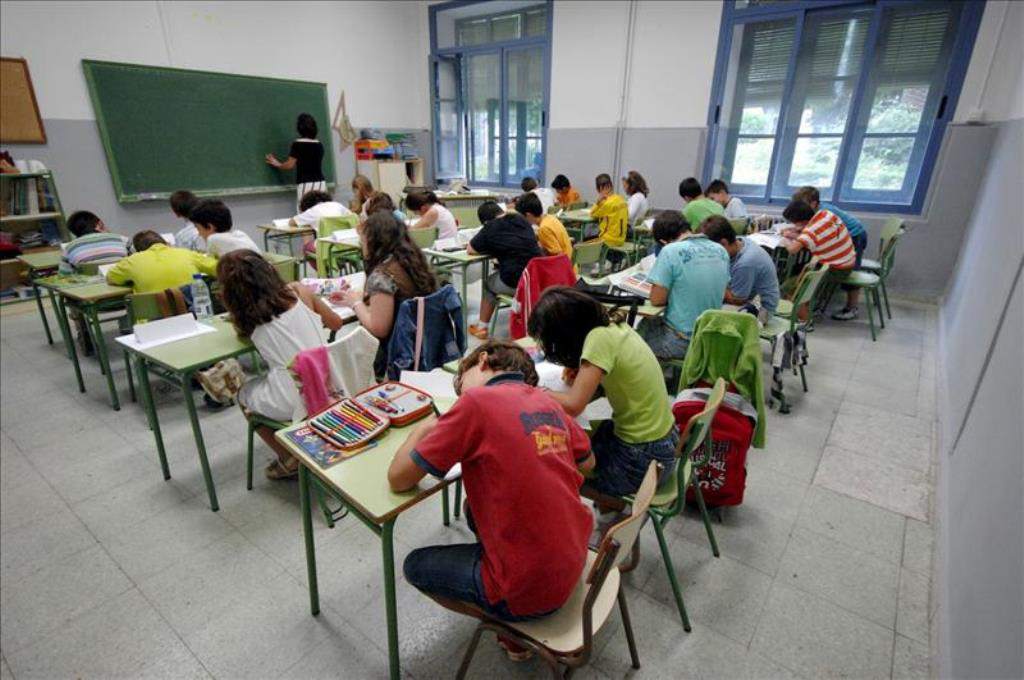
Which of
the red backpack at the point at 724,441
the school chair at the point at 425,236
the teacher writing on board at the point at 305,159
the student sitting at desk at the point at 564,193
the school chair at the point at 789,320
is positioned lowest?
the red backpack at the point at 724,441

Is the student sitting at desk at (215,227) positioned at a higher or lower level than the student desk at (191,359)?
higher

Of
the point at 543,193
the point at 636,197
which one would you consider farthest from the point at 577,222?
the point at 543,193

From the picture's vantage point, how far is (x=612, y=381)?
5.58ft

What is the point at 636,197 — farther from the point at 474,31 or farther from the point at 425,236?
the point at 474,31

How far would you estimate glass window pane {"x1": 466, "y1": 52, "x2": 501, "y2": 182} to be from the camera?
8719mm

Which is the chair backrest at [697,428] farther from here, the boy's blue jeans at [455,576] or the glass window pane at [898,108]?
the glass window pane at [898,108]

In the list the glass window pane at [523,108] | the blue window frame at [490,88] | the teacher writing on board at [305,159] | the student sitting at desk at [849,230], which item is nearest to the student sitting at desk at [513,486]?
the student sitting at desk at [849,230]

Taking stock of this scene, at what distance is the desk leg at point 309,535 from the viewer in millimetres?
1686

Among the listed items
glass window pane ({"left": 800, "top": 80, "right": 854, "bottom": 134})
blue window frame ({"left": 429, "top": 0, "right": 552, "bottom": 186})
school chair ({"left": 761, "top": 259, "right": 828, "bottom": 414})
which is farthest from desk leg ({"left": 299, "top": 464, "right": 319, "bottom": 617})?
blue window frame ({"left": 429, "top": 0, "right": 552, "bottom": 186})

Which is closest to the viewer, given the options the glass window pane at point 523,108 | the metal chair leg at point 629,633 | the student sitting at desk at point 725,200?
the metal chair leg at point 629,633

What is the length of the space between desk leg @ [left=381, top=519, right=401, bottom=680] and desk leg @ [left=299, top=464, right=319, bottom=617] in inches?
17.1

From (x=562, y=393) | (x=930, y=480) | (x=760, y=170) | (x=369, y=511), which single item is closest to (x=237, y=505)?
(x=369, y=511)

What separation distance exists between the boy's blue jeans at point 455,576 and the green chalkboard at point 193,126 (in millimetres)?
6505

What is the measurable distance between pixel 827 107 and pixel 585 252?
13.1ft
